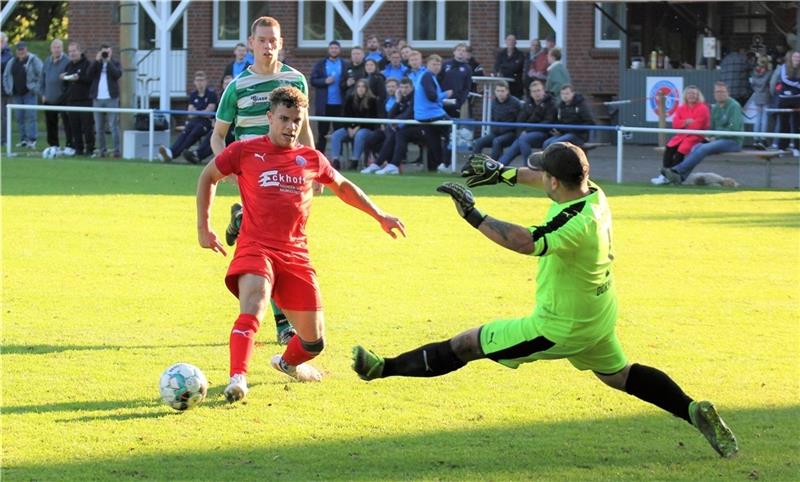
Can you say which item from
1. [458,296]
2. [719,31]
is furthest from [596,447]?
[719,31]

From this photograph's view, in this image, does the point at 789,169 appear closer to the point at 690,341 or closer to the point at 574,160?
the point at 690,341

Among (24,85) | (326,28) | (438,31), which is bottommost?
(24,85)

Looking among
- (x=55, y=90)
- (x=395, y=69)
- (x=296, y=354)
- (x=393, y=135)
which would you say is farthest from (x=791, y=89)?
(x=296, y=354)

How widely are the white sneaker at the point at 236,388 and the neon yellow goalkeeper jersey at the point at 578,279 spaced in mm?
1747

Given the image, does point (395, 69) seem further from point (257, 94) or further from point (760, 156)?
point (257, 94)

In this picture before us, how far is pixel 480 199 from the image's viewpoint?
18562 mm

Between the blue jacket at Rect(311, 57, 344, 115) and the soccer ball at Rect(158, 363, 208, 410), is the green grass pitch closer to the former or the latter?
the soccer ball at Rect(158, 363, 208, 410)

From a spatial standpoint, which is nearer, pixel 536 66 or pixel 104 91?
pixel 536 66

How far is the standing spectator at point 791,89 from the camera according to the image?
23.8 meters

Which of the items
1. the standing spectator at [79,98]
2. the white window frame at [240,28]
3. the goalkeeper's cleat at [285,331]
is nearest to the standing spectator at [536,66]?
the standing spectator at [79,98]

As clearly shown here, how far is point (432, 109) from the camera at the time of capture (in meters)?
22.3

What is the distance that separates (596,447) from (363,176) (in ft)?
50.5

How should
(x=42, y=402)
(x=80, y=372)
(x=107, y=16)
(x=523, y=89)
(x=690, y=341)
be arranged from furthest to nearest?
(x=107, y=16) < (x=523, y=89) < (x=690, y=341) < (x=80, y=372) < (x=42, y=402)

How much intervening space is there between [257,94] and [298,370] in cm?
208
